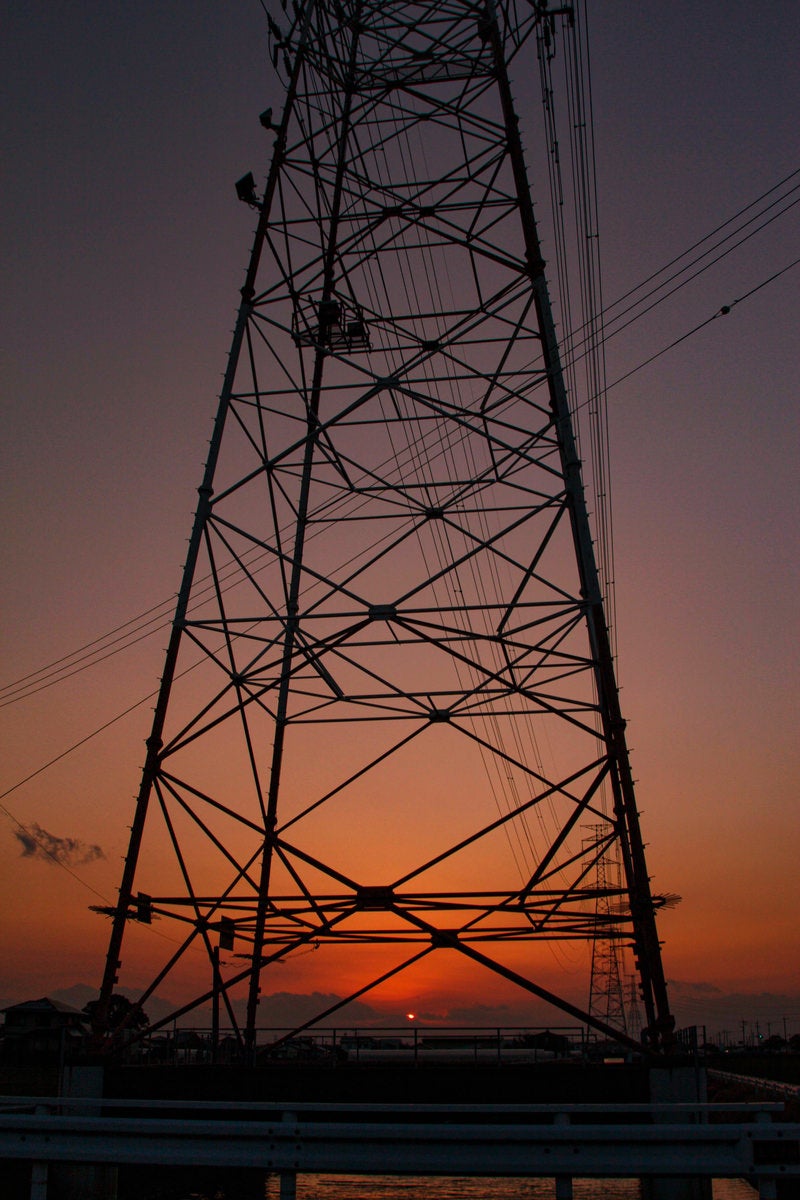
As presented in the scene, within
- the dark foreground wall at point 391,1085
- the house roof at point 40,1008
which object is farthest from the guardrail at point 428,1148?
the house roof at point 40,1008

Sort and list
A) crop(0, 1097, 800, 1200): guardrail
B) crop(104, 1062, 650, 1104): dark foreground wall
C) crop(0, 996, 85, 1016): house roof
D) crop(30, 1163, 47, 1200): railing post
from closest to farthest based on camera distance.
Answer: crop(0, 1097, 800, 1200): guardrail
crop(30, 1163, 47, 1200): railing post
crop(104, 1062, 650, 1104): dark foreground wall
crop(0, 996, 85, 1016): house roof

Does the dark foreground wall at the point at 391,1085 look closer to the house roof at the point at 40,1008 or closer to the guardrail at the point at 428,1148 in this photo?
the guardrail at the point at 428,1148

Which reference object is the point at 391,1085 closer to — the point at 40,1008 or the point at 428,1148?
the point at 428,1148

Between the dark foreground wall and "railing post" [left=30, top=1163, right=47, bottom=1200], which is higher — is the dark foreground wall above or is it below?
below

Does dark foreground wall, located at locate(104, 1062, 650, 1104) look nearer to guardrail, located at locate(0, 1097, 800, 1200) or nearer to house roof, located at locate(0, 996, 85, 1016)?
guardrail, located at locate(0, 1097, 800, 1200)

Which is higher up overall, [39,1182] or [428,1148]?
[428,1148]

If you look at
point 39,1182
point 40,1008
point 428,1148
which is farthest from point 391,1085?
point 40,1008

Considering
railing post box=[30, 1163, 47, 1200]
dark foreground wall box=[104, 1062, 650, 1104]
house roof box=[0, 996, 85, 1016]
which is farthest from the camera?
house roof box=[0, 996, 85, 1016]

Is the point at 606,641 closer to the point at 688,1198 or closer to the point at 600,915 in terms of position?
the point at 600,915

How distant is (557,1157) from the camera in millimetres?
6688

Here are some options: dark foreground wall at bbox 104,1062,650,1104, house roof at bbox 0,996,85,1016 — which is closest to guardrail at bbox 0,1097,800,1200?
dark foreground wall at bbox 104,1062,650,1104

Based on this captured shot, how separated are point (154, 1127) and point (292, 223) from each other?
60.1 feet

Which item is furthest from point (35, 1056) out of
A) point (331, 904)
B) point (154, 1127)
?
point (154, 1127)

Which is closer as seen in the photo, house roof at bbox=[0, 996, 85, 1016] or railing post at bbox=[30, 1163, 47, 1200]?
railing post at bbox=[30, 1163, 47, 1200]
